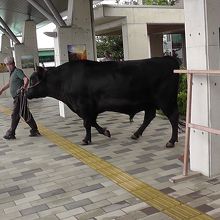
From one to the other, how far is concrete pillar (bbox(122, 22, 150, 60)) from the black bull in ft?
30.2

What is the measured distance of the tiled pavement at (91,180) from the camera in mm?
4184

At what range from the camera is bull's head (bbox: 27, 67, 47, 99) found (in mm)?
7688

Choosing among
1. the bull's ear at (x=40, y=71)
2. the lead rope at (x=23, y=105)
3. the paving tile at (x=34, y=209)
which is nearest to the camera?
the paving tile at (x=34, y=209)

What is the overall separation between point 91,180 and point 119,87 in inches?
81.6

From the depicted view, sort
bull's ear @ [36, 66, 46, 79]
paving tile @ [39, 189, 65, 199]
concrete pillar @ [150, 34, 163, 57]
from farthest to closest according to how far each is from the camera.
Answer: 1. concrete pillar @ [150, 34, 163, 57]
2. bull's ear @ [36, 66, 46, 79]
3. paving tile @ [39, 189, 65, 199]

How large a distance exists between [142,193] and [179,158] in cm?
142

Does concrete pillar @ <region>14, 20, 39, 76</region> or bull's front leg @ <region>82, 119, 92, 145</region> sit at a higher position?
concrete pillar @ <region>14, 20, 39, 76</region>

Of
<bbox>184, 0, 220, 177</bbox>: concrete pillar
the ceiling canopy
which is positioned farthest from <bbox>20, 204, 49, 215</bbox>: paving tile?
the ceiling canopy

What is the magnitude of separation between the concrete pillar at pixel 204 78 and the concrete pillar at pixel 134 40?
11.7 meters

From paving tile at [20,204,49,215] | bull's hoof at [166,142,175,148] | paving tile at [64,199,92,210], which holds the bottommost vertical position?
paving tile at [20,204,49,215]

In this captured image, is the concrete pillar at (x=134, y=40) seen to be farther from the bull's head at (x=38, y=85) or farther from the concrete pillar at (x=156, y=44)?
the bull's head at (x=38, y=85)

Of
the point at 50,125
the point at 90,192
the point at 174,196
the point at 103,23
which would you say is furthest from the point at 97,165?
the point at 103,23

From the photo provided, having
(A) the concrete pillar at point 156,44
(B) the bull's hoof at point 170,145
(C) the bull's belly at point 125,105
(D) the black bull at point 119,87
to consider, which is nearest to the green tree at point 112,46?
(A) the concrete pillar at point 156,44

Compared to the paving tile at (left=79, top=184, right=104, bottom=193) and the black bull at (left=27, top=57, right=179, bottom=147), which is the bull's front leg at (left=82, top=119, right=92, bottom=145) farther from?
the paving tile at (left=79, top=184, right=104, bottom=193)
